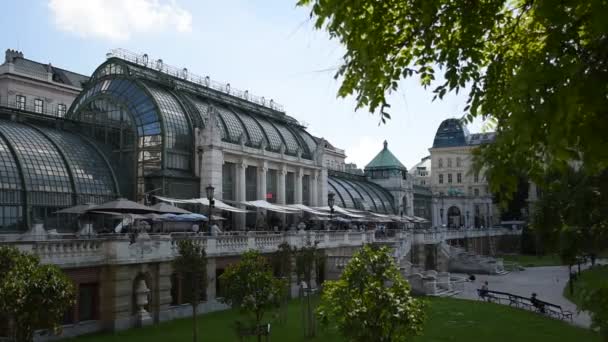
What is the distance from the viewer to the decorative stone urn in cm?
2597

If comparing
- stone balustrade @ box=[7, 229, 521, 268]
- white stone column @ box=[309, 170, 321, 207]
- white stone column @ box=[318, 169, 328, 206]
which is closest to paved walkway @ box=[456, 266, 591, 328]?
white stone column @ box=[318, 169, 328, 206]

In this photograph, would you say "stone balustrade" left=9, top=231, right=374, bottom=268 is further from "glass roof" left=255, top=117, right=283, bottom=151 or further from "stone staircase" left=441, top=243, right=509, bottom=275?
"stone staircase" left=441, top=243, right=509, bottom=275

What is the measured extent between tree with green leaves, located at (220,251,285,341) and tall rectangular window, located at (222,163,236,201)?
23325 mm

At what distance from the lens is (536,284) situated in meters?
53.2

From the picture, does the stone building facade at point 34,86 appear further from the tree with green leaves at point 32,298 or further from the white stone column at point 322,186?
the tree with green leaves at point 32,298

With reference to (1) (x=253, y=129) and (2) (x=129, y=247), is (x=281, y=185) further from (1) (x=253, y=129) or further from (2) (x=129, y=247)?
(2) (x=129, y=247)

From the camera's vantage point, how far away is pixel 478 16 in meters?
8.82

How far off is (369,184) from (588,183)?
169 ft

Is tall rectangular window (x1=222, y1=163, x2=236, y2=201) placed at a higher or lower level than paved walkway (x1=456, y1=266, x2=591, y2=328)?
higher

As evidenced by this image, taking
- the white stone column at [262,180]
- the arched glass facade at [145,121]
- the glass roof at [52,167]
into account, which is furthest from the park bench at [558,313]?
the glass roof at [52,167]

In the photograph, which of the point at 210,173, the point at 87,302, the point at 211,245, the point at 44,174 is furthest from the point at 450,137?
the point at 87,302

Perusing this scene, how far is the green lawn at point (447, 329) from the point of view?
958 inches

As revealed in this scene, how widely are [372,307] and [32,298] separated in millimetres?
8205

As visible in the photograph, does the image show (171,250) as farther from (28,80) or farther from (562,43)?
(28,80)
